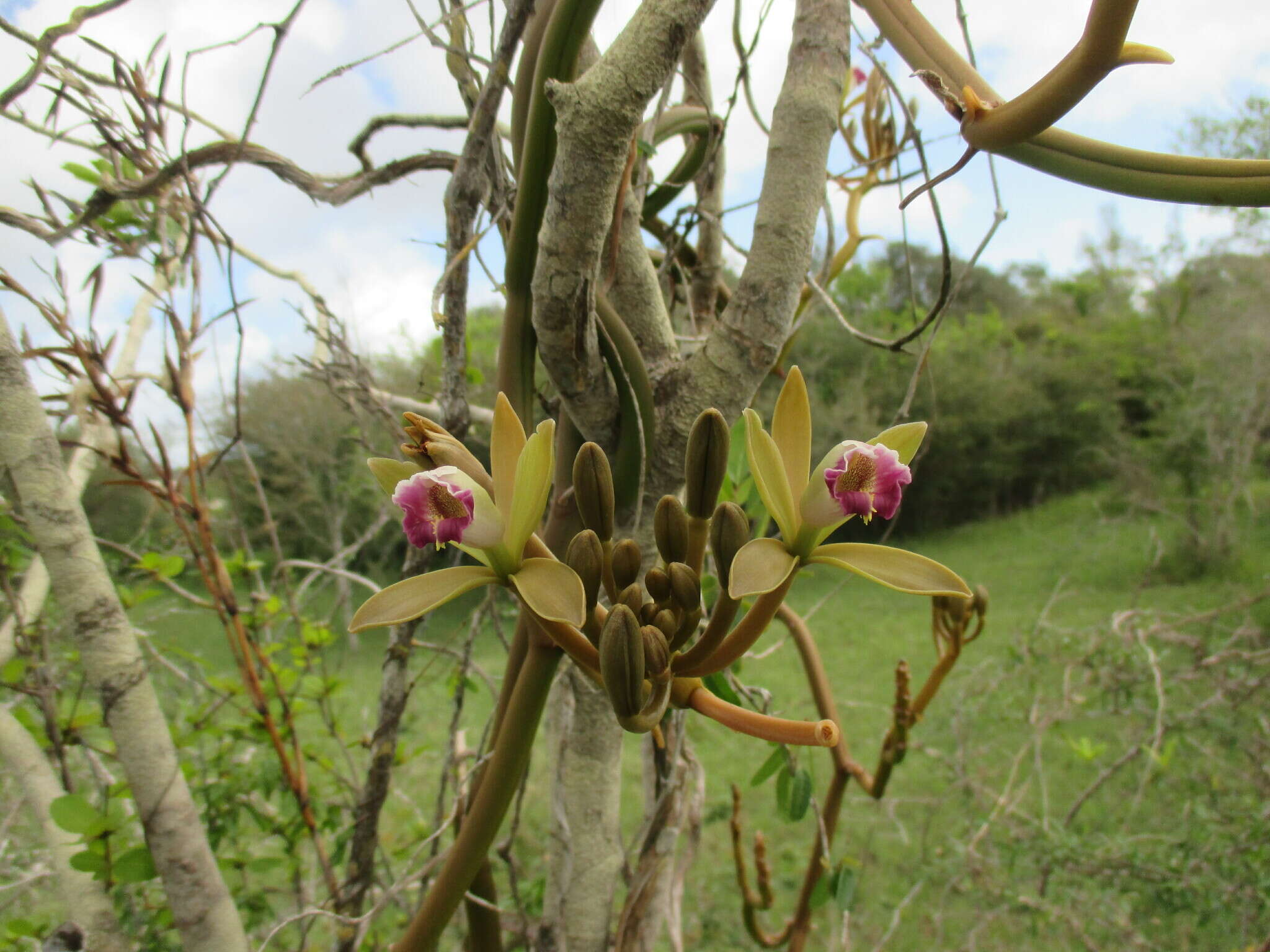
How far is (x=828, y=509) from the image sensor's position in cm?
32

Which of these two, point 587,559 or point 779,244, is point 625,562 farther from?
point 779,244

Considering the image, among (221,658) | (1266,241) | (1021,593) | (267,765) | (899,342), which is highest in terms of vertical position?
(1266,241)

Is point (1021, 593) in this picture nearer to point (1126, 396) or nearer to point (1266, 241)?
point (1266, 241)

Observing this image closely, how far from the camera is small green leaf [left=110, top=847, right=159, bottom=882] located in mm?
576

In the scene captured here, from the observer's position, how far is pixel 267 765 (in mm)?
901

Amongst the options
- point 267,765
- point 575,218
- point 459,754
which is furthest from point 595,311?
point 267,765

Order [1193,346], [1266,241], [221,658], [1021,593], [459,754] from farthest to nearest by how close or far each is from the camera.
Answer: [1193,346]
[1266,241]
[1021,593]
[221,658]
[459,754]

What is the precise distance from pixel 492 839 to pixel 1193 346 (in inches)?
337

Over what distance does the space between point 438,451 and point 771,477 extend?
0.15m

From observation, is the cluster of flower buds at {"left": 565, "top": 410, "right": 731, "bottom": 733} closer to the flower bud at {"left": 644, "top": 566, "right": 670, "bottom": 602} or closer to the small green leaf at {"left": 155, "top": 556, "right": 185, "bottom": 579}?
the flower bud at {"left": 644, "top": 566, "right": 670, "bottom": 602}

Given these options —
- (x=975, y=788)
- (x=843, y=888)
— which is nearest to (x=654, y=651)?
(x=843, y=888)

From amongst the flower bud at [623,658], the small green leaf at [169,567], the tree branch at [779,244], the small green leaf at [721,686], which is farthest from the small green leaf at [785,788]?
the small green leaf at [169,567]

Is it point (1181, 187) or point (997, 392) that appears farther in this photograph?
point (997, 392)

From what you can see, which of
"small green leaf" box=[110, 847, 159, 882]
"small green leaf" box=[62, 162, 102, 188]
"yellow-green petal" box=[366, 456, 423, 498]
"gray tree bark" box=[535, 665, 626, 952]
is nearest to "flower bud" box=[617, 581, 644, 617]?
"yellow-green petal" box=[366, 456, 423, 498]
